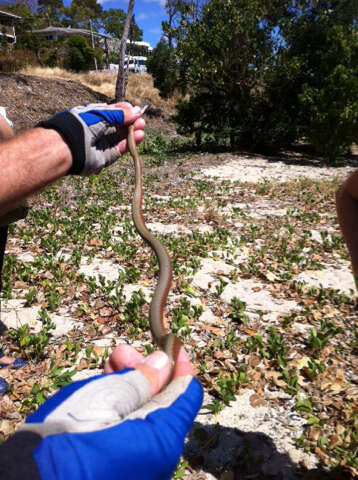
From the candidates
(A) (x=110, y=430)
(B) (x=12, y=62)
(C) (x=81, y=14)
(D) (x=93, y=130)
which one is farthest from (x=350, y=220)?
(C) (x=81, y=14)

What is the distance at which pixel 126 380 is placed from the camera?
118 cm

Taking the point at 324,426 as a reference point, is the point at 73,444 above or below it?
above

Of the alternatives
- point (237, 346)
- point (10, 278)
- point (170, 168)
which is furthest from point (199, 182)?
point (237, 346)

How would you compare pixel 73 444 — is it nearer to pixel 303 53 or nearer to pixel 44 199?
pixel 44 199

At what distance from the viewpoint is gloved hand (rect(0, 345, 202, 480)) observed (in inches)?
35.8

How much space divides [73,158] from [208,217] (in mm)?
5130

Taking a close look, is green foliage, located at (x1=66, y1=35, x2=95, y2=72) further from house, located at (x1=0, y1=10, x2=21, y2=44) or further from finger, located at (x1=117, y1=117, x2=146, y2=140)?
finger, located at (x1=117, y1=117, x2=146, y2=140)

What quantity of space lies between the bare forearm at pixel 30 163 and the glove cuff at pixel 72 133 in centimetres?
3

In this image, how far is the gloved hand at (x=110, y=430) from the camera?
910 millimetres

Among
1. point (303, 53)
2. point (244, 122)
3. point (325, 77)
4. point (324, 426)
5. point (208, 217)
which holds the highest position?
point (303, 53)

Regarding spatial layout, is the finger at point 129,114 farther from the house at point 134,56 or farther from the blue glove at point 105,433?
the house at point 134,56

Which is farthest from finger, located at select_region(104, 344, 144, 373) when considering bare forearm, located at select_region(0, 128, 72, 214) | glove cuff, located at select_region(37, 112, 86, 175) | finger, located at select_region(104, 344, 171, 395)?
glove cuff, located at select_region(37, 112, 86, 175)

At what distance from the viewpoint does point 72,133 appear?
1806 mm

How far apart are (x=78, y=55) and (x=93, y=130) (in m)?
39.4
